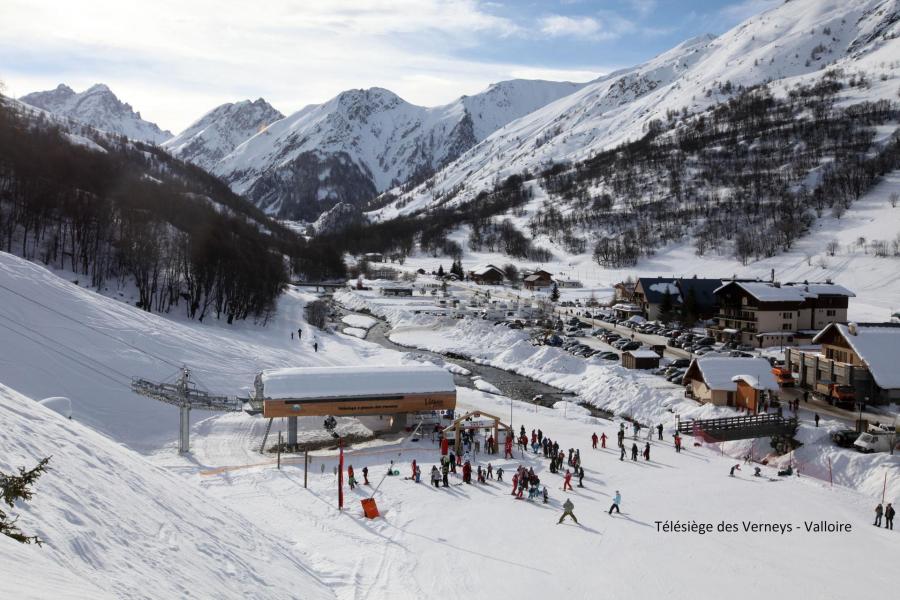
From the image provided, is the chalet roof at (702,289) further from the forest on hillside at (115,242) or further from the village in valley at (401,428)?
the forest on hillside at (115,242)

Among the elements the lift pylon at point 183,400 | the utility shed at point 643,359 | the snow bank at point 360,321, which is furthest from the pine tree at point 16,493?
the snow bank at point 360,321

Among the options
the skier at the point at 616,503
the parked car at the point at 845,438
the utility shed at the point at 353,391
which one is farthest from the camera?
the parked car at the point at 845,438

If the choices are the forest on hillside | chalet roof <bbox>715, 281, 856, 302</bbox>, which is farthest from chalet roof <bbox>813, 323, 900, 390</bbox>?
the forest on hillside

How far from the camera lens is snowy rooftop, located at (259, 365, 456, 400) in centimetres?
2995

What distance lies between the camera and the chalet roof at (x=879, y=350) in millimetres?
36066

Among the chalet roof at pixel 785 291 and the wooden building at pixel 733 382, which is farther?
the chalet roof at pixel 785 291

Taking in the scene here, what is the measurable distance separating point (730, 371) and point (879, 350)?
8410mm

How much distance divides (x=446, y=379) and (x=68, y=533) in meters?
23.5

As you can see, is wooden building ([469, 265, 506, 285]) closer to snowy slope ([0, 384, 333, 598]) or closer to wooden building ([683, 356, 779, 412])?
wooden building ([683, 356, 779, 412])

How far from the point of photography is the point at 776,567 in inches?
696

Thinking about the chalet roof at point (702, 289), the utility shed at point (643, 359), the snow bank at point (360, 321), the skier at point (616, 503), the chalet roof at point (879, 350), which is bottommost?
the snow bank at point (360, 321)

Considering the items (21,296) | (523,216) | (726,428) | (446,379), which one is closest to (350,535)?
(446,379)

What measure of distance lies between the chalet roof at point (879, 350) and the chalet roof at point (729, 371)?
490 cm

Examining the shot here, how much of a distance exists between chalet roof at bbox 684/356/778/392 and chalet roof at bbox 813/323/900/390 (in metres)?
4.90
